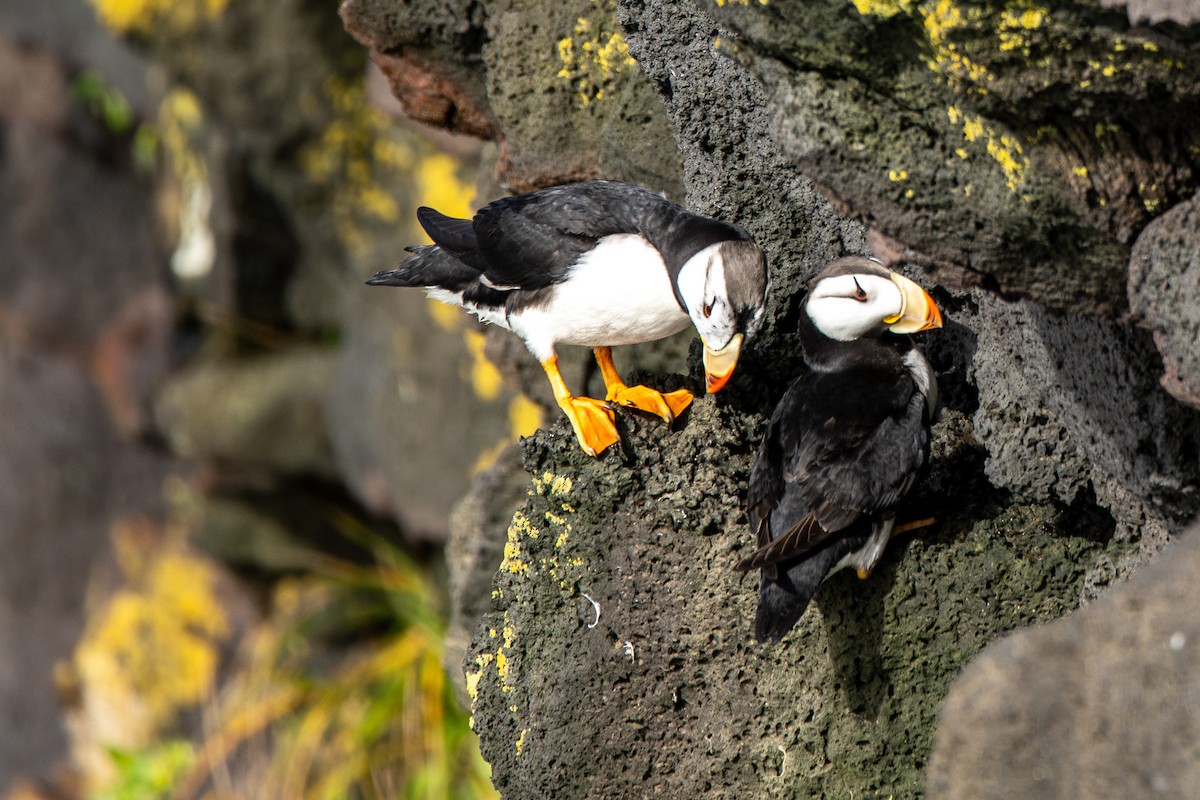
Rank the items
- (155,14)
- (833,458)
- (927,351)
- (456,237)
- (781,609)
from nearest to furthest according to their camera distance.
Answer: (781,609)
(833,458)
(927,351)
(456,237)
(155,14)

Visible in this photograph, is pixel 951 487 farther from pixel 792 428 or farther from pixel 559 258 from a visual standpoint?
pixel 559 258

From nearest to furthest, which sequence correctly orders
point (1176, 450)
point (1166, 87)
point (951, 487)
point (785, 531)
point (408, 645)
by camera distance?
point (1166, 87) → point (1176, 450) → point (785, 531) → point (951, 487) → point (408, 645)

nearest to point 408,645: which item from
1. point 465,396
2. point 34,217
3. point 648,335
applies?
point 465,396

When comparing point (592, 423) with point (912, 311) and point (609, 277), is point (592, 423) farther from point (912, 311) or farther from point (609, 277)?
point (912, 311)

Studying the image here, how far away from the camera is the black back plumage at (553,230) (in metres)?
2.56

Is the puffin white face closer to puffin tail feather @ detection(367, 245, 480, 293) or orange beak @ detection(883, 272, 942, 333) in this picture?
orange beak @ detection(883, 272, 942, 333)

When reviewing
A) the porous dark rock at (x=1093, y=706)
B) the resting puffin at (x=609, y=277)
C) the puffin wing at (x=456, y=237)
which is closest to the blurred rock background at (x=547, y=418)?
the porous dark rock at (x=1093, y=706)

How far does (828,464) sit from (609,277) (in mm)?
618

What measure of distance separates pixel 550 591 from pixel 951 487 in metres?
0.87

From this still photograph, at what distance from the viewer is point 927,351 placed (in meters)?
2.73

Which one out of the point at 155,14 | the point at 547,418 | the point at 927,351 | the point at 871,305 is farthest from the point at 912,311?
the point at 155,14

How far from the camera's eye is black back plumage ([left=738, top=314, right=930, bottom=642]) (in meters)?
2.24

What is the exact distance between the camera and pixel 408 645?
572cm

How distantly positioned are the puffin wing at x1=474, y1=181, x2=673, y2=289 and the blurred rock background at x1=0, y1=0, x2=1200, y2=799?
0.25m
